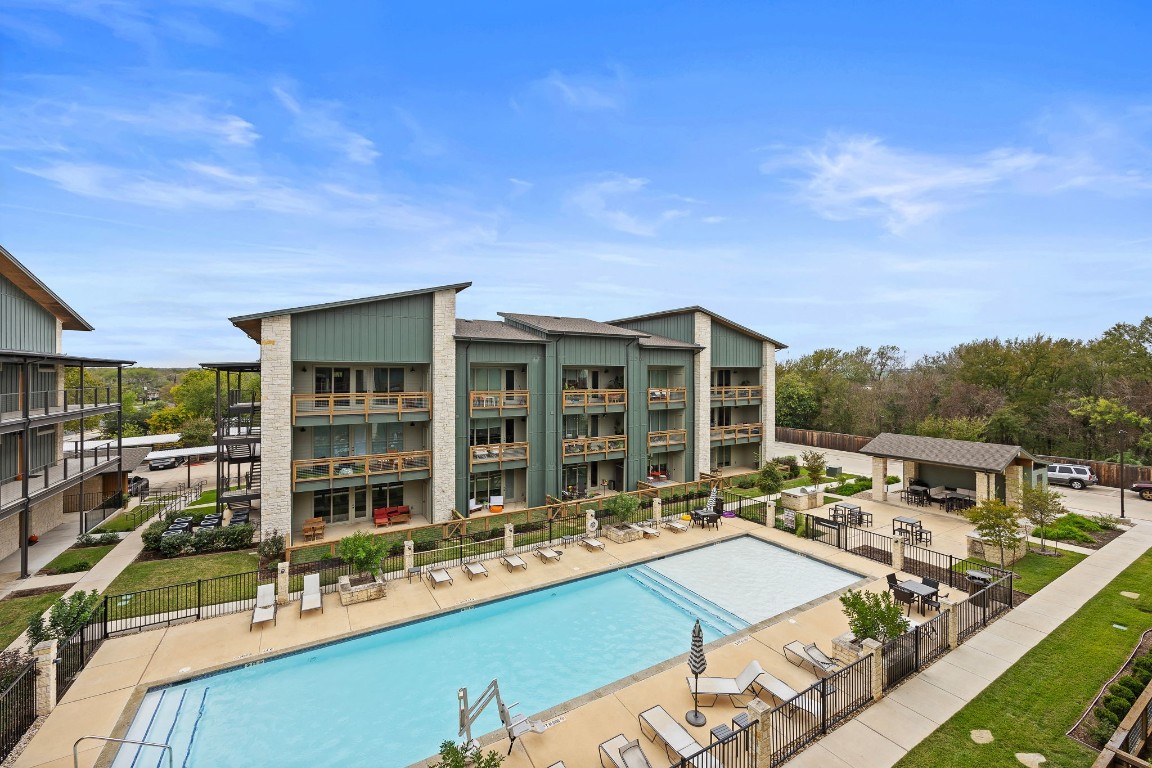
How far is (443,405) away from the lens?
21.2 meters

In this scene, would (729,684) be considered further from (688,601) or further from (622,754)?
(688,601)

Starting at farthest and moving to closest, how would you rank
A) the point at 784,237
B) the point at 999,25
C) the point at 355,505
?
the point at 784,237 < the point at 355,505 < the point at 999,25

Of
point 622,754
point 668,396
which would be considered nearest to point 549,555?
point 622,754

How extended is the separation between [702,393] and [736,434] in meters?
4.30

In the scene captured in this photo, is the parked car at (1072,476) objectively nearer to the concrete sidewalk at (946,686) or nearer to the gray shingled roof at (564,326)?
the concrete sidewalk at (946,686)

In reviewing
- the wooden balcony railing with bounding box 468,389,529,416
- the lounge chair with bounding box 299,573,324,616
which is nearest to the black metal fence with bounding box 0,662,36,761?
the lounge chair with bounding box 299,573,324,616

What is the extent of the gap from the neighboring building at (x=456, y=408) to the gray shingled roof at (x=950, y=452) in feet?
30.5

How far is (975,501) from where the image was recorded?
22.1 meters

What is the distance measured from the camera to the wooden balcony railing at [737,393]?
30859 millimetres

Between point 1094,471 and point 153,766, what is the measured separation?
1749 inches

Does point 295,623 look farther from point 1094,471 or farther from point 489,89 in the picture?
point 1094,471

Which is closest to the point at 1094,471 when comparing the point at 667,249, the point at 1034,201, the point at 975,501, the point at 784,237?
the point at 975,501

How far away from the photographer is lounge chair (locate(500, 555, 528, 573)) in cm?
1599

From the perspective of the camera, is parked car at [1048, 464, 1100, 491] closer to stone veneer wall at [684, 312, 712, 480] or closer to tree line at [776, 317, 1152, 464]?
tree line at [776, 317, 1152, 464]
